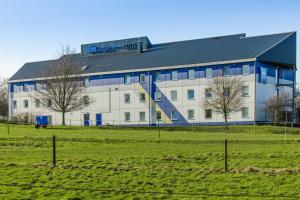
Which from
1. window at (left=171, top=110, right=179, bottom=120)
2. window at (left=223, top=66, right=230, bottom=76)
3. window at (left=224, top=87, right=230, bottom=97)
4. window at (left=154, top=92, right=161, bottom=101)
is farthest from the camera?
window at (left=154, top=92, right=161, bottom=101)

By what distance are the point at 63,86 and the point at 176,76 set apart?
1533 cm

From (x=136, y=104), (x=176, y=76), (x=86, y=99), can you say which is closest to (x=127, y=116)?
(x=136, y=104)

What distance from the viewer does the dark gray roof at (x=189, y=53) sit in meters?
62.9

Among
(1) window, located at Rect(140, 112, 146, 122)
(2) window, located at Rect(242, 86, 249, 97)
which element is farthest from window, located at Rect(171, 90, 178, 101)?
(2) window, located at Rect(242, 86, 249, 97)

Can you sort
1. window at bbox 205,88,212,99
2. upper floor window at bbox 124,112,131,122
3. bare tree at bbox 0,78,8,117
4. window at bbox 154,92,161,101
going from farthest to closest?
bare tree at bbox 0,78,8,117 < upper floor window at bbox 124,112,131,122 < window at bbox 154,92,161,101 < window at bbox 205,88,212,99

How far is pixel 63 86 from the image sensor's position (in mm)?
63281

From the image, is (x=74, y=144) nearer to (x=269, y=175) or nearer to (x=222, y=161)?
(x=222, y=161)

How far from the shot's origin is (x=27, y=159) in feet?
64.6

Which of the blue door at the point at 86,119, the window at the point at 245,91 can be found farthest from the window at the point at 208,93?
the blue door at the point at 86,119

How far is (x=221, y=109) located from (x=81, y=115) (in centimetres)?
2638

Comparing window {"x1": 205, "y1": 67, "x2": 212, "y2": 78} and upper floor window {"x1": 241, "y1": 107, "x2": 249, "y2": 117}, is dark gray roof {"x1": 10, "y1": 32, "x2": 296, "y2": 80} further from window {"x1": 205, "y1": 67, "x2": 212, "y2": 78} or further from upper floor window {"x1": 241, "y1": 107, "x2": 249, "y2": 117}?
upper floor window {"x1": 241, "y1": 107, "x2": 249, "y2": 117}

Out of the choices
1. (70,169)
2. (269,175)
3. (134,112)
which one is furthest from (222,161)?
(134,112)

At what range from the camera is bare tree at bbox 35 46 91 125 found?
63.4 meters

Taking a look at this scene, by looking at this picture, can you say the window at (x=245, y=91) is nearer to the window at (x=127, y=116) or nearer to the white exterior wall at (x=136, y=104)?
the white exterior wall at (x=136, y=104)
